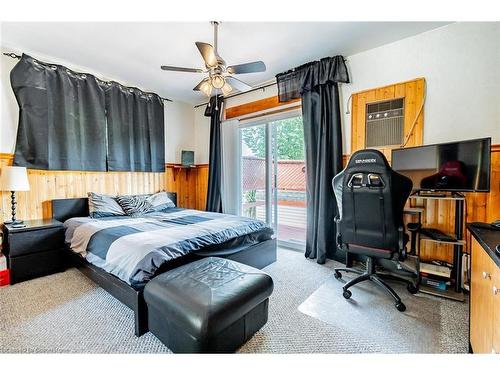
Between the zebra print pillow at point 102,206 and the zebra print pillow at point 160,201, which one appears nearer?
the zebra print pillow at point 102,206

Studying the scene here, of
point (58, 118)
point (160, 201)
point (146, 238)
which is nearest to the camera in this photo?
point (146, 238)

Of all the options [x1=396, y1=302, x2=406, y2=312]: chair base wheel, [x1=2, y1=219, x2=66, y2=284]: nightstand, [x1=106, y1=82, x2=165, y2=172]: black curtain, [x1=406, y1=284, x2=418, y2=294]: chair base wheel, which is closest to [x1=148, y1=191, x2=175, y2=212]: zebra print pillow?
[x1=106, y1=82, x2=165, y2=172]: black curtain

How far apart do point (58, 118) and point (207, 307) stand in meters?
3.23

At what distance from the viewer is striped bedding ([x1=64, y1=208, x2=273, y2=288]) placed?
1677mm

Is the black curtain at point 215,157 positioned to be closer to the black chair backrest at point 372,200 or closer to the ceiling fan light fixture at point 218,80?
the ceiling fan light fixture at point 218,80

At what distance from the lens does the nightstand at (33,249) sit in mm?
2293

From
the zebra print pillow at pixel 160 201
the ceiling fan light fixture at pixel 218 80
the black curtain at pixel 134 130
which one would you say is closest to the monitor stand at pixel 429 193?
the ceiling fan light fixture at pixel 218 80

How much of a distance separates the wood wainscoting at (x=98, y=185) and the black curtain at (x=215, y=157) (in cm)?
44

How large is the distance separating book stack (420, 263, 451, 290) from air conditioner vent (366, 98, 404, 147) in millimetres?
1340

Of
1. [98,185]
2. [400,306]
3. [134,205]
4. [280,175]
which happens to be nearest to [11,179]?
[98,185]

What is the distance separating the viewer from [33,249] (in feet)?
7.88

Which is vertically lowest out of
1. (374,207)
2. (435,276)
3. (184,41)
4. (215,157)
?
(435,276)

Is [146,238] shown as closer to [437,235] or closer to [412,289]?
[412,289]
